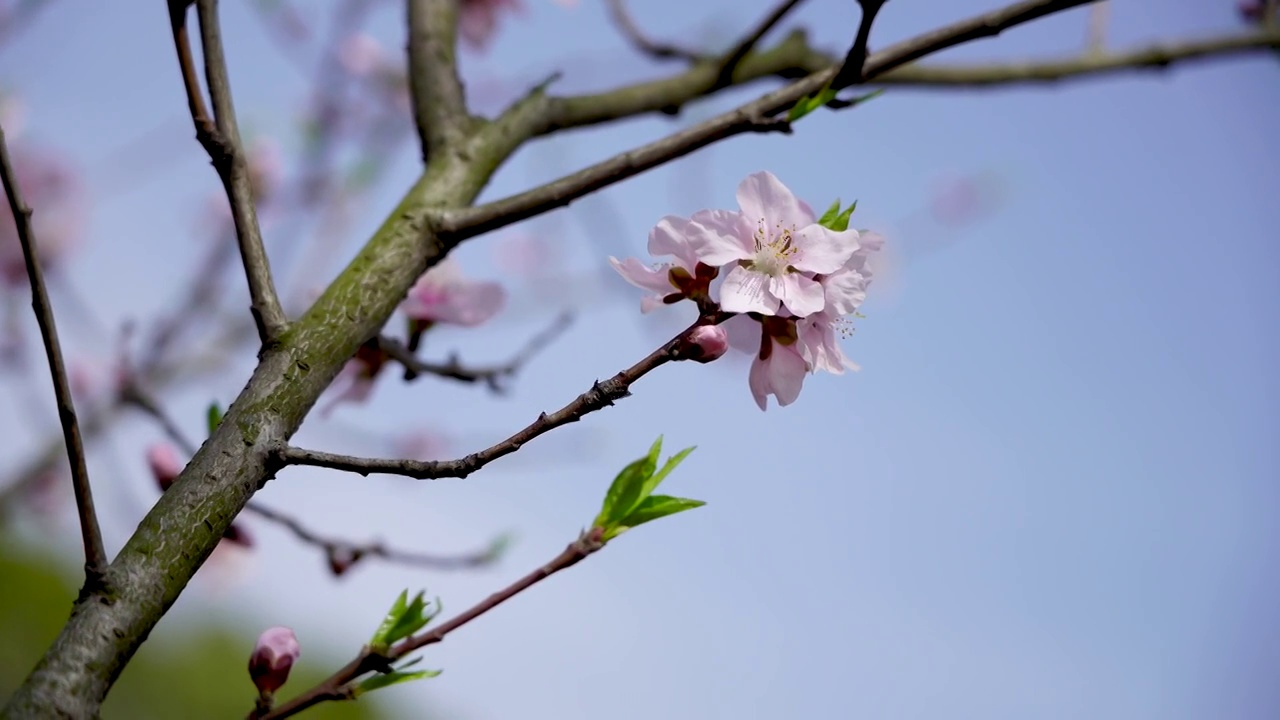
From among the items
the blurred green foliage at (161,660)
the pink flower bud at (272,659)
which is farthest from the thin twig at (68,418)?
the blurred green foliage at (161,660)

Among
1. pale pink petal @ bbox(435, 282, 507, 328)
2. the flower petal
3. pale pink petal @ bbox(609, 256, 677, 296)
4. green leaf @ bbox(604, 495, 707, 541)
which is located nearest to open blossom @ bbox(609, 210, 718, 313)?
pale pink petal @ bbox(609, 256, 677, 296)

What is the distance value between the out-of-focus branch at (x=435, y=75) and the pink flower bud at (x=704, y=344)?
2.17 feet

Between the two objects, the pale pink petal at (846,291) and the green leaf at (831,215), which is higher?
the green leaf at (831,215)

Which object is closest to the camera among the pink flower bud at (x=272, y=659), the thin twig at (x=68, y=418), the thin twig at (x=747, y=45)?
the thin twig at (x=68, y=418)

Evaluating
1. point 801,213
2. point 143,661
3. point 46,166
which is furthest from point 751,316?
point 143,661

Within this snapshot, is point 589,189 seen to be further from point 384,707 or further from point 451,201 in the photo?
point 384,707

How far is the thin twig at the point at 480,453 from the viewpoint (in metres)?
0.87

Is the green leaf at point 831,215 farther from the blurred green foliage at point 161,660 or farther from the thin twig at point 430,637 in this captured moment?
the blurred green foliage at point 161,660

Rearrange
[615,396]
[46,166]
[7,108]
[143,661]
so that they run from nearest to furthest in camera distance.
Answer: [615,396] < [7,108] < [46,166] < [143,661]

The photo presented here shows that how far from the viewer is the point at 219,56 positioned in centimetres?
116

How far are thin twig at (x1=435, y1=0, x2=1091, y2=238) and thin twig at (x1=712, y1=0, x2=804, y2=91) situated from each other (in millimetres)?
201

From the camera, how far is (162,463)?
1.72 m

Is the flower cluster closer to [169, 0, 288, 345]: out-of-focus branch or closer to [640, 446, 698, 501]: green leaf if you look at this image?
[640, 446, 698, 501]: green leaf

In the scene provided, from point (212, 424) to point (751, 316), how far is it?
0.74m
